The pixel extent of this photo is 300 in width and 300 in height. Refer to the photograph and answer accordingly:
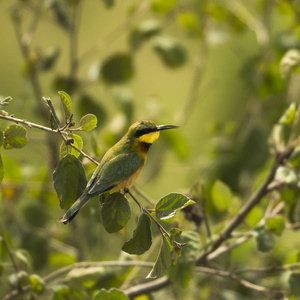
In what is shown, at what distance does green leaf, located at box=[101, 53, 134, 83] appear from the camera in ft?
3.01

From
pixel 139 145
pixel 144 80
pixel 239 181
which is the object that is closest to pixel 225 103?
pixel 144 80

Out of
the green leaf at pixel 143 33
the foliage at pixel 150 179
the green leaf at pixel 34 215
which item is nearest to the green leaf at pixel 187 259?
the foliage at pixel 150 179

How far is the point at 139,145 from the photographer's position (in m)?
0.47

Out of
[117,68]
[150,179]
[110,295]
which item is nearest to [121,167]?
[110,295]

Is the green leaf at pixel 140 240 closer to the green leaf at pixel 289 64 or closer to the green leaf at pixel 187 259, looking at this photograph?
the green leaf at pixel 187 259

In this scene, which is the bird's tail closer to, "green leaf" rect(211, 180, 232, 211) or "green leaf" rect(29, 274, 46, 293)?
"green leaf" rect(29, 274, 46, 293)

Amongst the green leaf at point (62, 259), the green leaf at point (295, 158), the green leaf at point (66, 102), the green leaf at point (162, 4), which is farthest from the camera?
the green leaf at point (162, 4)

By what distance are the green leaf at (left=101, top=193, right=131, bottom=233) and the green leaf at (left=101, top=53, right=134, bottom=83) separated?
53 cm

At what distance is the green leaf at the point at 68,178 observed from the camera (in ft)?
1.28

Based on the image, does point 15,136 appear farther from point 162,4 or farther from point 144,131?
point 162,4

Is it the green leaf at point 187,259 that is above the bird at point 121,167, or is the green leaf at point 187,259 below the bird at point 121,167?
below

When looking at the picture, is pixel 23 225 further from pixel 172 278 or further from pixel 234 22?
pixel 234 22

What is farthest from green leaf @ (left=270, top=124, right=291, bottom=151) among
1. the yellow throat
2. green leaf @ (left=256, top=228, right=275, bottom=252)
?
the yellow throat

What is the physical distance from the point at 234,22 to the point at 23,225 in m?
0.61
